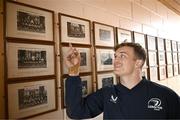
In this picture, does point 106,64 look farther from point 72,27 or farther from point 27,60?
point 27,60

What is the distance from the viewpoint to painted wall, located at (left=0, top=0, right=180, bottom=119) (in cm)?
182

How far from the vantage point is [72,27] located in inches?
76.6

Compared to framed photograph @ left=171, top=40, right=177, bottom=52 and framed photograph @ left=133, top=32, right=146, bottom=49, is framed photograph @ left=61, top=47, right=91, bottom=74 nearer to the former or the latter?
framed photograph @ left=133, top=32, right=146, bottom=49

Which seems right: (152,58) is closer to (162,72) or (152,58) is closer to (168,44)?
(162,72)

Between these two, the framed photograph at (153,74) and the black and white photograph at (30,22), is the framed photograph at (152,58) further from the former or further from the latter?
the black and white photograph at (30,22)

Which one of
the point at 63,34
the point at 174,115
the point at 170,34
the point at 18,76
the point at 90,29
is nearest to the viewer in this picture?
the point at 18,76

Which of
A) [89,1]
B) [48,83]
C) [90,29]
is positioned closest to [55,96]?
[48,83]

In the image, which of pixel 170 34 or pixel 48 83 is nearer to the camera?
pixel 48 83

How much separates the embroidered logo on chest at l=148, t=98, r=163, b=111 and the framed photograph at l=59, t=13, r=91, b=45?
77cm

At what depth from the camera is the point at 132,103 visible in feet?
5.51

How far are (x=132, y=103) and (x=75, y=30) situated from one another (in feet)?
2.48

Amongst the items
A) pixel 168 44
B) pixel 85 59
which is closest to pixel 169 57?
pixel 168 44

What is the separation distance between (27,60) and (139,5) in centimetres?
221

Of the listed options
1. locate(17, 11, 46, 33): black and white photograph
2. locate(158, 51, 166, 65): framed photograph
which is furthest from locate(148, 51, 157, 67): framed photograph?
locate(17, 11, 46, 33): black and white photograph
